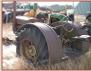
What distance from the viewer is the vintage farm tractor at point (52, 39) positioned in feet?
6.23

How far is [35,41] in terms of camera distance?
1921 mm

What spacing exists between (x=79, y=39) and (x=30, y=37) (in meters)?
0.35

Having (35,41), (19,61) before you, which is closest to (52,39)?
(35,41)

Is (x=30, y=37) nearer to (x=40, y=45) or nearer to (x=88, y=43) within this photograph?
(x=40, y=45)

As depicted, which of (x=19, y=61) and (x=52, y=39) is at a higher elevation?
(x=52, y=39)

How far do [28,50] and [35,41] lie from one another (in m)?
0.09

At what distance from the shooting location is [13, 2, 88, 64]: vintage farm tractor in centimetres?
190

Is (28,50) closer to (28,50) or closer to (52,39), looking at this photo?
(28,50)

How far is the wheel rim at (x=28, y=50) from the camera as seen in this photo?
6.30 ft

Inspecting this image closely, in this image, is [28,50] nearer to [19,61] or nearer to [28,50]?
[28,50]

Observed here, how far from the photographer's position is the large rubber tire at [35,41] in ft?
6.24

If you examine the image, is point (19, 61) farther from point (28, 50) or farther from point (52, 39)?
point (52, 39)

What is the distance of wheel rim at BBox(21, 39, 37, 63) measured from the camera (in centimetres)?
192

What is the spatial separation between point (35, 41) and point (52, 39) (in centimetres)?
13
